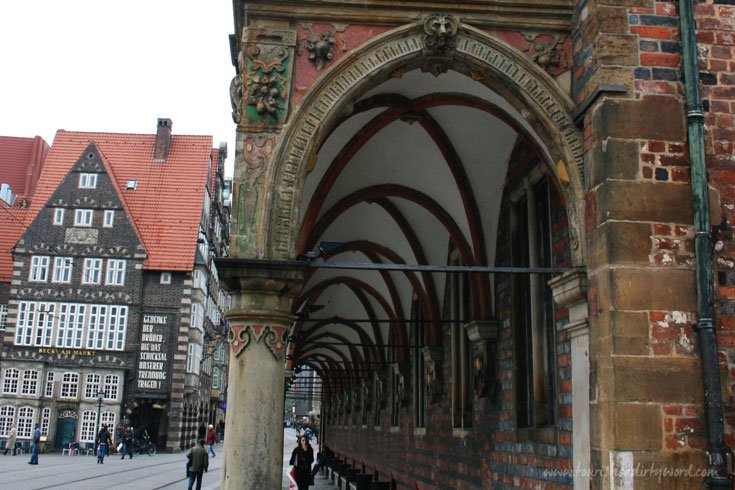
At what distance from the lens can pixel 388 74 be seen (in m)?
7.06

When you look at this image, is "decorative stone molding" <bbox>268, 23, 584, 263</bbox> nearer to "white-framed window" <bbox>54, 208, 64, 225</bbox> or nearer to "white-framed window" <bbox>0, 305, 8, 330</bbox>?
"white-framed window" <bbox>54, 208, 64, 225</bbox>

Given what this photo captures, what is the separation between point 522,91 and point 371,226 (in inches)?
315

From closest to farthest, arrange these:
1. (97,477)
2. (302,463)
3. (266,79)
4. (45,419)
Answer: (266,79) → (302,463) → (97,477) → (45,419)

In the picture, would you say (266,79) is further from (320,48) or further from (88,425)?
(88,425)

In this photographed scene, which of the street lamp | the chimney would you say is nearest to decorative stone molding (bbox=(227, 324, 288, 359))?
the street lamp

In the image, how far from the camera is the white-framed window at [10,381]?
115 ft

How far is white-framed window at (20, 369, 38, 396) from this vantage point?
35219 mm

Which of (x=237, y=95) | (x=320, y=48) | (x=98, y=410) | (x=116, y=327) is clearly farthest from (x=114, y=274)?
(x=320, y=48)

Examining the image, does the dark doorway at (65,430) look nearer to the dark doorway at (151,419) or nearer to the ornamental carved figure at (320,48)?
the dark doorway at (151,419)

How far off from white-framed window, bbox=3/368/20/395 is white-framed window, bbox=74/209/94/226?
7215 mm

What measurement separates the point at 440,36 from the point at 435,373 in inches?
280

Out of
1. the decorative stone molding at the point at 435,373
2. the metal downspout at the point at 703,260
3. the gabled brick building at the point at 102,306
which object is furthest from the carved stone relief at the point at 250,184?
the gabled brick building at the point at 102,306

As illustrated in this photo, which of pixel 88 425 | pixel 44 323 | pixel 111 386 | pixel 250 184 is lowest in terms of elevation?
pixel 88 425

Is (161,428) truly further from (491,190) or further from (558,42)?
(558,42)
